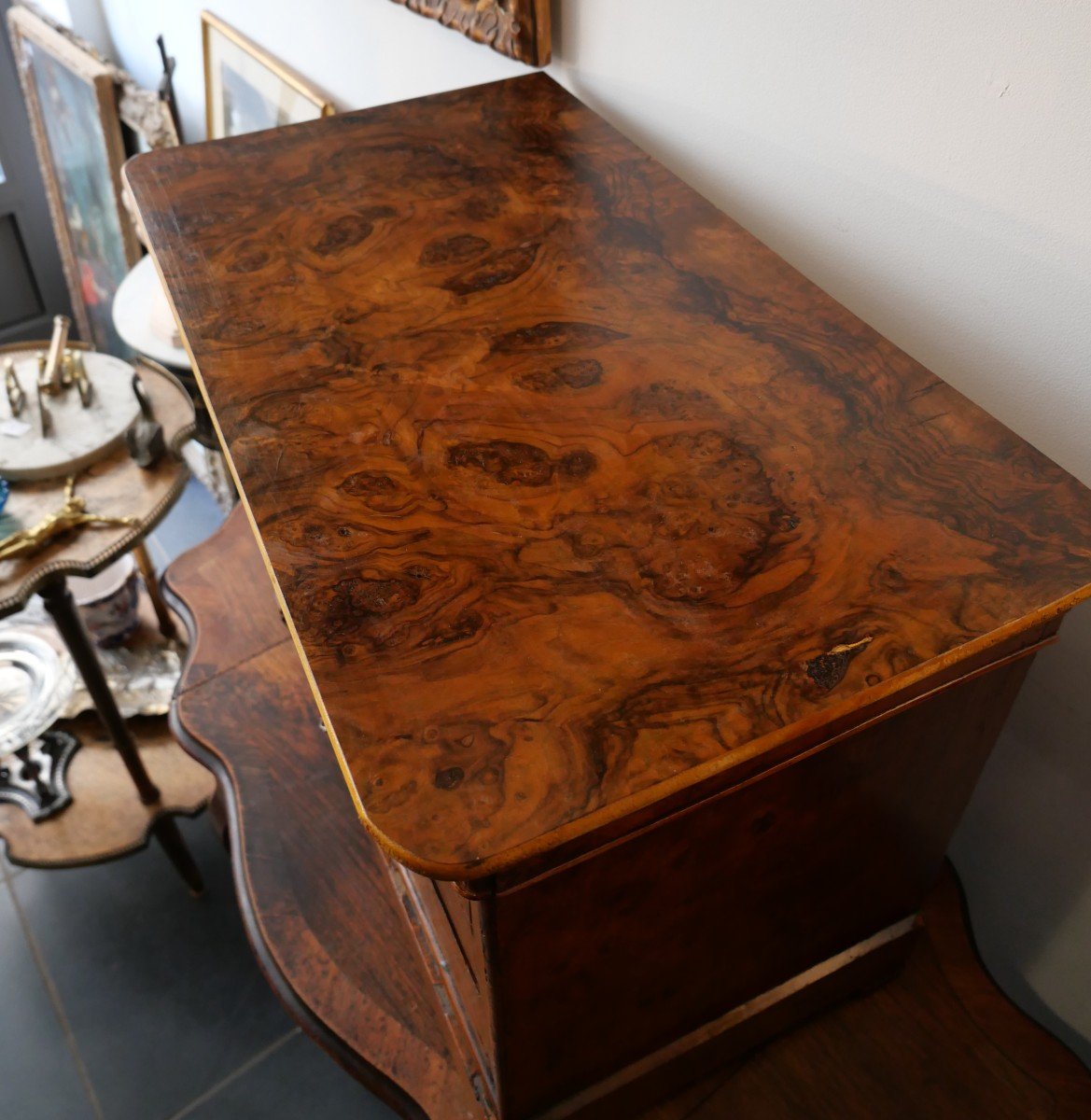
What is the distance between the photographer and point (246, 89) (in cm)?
171

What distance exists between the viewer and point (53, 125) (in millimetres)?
2328

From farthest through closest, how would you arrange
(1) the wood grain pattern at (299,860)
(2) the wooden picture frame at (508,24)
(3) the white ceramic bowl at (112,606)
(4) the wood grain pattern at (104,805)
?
(3) the white ceramic bowl at (112,606) → (4) the wood grain pattern at (104,805) → (2) the wooden picture frame at (508,24) → (1) the wood grain pattern at (299,860)

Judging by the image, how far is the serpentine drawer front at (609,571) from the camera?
50 cm

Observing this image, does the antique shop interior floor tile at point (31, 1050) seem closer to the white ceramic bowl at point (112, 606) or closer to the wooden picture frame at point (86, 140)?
the white ceramic bowl at point (112, 606)

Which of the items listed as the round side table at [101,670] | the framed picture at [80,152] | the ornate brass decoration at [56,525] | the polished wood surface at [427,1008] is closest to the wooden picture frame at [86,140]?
the framed picture at [80,152]

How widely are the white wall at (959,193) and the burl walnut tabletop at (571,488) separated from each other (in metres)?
0.07

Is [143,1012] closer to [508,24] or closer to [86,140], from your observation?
[508,24]

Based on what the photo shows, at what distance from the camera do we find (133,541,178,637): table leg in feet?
5.85

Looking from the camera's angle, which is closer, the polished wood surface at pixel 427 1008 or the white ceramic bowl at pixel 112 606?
the polished wood surface at pixel 427 1008

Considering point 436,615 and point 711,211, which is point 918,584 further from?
point 711,211

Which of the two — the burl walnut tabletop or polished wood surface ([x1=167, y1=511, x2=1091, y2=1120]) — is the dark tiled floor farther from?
the burl walnut tabletop

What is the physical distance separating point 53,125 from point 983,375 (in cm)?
235

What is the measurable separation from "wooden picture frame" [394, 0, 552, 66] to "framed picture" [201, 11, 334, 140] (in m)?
0.48

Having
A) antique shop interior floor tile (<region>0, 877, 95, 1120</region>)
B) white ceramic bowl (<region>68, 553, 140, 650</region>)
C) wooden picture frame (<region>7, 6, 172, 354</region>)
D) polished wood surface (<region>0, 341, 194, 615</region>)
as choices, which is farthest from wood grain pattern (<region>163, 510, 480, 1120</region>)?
wooden picture frame (<region>7, 6, 172, 354</region>)
